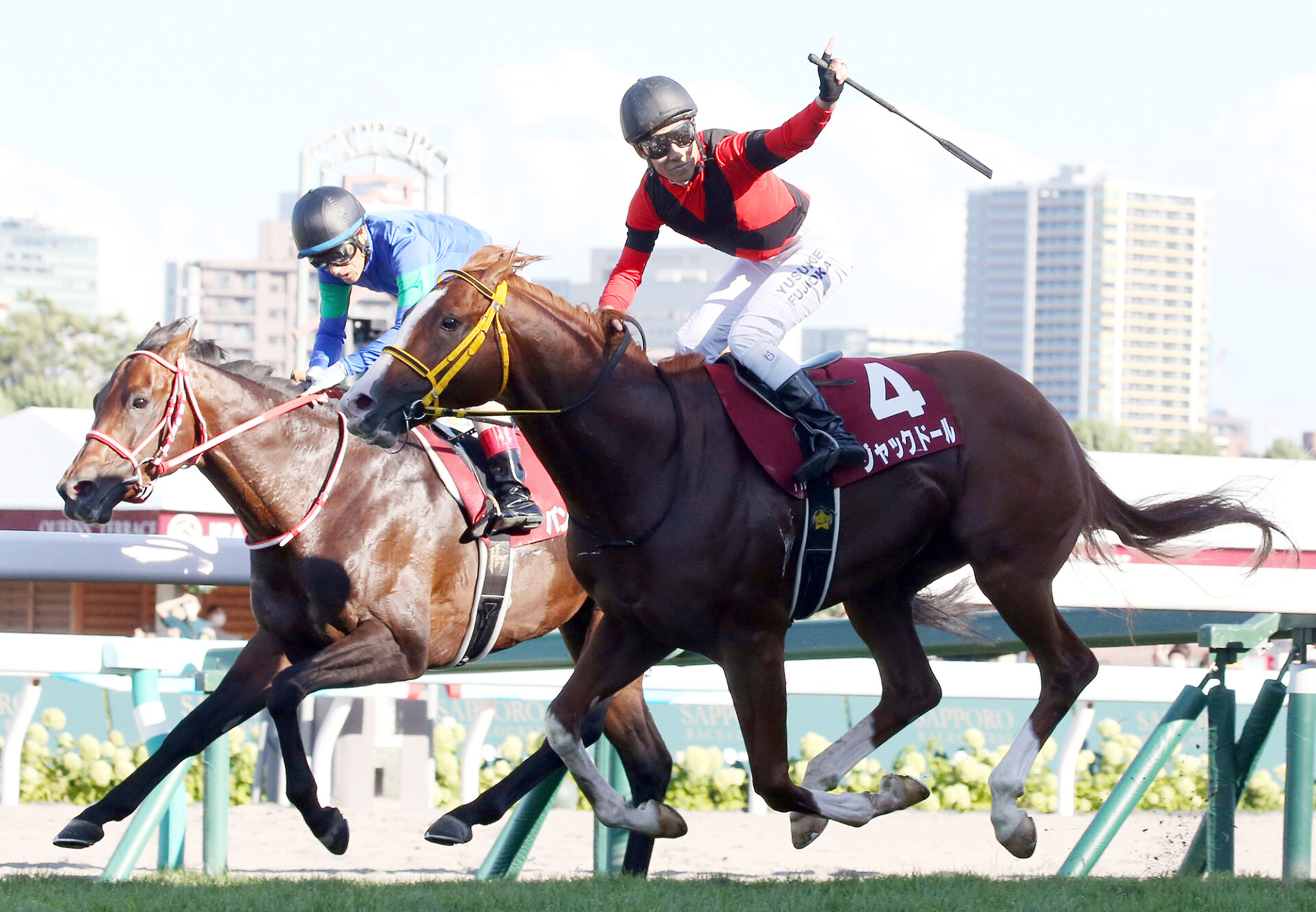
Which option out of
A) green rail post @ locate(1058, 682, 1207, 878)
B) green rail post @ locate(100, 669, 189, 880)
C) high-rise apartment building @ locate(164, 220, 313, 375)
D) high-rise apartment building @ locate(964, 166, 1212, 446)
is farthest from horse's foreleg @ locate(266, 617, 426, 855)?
high-rise apartment building @ locate(964, 166, 1212, 446)

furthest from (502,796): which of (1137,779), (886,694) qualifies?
(1137,779)

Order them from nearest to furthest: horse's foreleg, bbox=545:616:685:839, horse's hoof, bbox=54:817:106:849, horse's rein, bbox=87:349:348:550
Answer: horse's foreleg, bbox=545:616:685:839 → horse's hoof, bbox=54:817:106:849 → horse's rein, bbox=87:349:348:550

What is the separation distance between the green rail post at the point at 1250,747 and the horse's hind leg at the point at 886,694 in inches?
39.1

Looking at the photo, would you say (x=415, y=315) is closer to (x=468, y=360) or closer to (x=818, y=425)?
(x=468, y=360)

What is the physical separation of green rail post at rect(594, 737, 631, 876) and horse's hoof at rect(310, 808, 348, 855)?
0.86 m

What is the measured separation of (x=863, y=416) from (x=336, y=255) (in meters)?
1.91

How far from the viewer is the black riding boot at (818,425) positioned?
3.99 m

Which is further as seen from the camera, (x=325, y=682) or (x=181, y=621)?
(x=181, y=621)

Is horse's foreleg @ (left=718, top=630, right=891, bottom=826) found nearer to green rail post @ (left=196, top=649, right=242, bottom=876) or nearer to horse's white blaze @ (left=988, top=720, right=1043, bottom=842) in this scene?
horse's white blaze @ (left=988, top=720, right=1043, bottom=842)

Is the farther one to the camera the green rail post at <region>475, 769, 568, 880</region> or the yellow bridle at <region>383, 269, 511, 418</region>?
the green rail post at <region>475, 769, 568, 880</region>

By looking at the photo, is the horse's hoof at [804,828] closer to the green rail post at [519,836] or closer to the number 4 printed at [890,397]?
the number 4 printed at [890,397]

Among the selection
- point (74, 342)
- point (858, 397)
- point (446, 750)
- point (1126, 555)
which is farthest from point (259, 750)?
point (74, 342)

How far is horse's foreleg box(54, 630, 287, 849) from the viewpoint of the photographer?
4.40 meters

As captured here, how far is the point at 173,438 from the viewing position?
15.5ft
